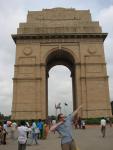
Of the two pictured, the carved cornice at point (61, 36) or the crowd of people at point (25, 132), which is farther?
the carved cornice at point (61, 36)

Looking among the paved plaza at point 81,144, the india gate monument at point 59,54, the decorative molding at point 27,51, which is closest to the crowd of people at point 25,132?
the paved plaza at point 81,144

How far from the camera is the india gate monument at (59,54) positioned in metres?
38.6

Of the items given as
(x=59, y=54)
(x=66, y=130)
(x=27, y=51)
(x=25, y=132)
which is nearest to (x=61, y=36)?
(x=59, y=54)

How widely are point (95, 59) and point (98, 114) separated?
7.31 meters

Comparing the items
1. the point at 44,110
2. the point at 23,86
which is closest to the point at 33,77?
the point at 23,86

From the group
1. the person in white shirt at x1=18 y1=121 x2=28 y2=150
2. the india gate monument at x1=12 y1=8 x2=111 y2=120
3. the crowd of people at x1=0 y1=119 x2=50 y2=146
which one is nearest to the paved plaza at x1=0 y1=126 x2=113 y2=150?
the crowd of people at x1=0 y1=119 x2=50 y2=146

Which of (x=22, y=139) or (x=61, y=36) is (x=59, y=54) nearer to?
(x=61, y=36)

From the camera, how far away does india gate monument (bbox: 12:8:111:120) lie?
1518 inches

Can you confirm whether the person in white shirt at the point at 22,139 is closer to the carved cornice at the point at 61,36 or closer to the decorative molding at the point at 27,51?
the decorative molding at the point at 27,51

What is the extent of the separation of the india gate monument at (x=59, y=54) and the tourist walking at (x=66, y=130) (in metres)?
29.7

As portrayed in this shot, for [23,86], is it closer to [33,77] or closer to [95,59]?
[33,77]

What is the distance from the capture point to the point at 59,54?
4375 centimetres

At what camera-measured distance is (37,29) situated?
4150cm

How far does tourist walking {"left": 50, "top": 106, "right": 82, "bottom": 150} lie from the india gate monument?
29.7 meters
